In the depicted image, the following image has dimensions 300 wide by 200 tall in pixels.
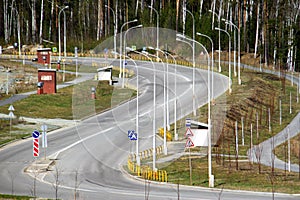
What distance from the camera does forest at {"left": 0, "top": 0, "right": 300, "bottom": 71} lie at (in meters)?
110

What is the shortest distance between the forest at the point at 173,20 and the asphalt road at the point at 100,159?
19.5 m

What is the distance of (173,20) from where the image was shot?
121 metres

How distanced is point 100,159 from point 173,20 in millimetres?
71026

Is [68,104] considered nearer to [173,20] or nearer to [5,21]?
[173,20]

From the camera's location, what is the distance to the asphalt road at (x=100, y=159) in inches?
1552

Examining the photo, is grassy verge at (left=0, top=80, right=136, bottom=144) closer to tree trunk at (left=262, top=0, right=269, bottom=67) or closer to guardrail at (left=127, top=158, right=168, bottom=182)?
guardrail at (left=127, top=158, right=168, bottom=182)

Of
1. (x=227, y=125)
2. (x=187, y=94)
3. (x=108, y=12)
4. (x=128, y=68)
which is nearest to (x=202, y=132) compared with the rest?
(x=227, y=125)

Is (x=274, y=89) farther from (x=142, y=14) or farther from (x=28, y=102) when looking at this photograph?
(x=142, y=14)

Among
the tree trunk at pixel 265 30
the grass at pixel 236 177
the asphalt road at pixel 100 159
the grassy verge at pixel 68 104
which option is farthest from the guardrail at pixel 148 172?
the tree trunk at pixel 265 30

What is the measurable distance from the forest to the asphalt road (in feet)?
64.0

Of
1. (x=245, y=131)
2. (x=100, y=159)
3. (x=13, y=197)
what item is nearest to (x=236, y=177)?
(x=100, y=159)

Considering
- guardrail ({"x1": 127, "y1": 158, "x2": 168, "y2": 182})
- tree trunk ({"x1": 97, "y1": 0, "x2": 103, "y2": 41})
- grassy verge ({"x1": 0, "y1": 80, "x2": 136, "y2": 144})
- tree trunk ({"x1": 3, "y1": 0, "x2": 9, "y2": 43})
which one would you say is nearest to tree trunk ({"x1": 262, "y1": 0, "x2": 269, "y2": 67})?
grassy verge ({"x1": 0, "y1": 80, "x2": 136, "y2": 144})

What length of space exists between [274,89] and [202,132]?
110 feet

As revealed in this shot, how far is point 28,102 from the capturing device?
7912cm
